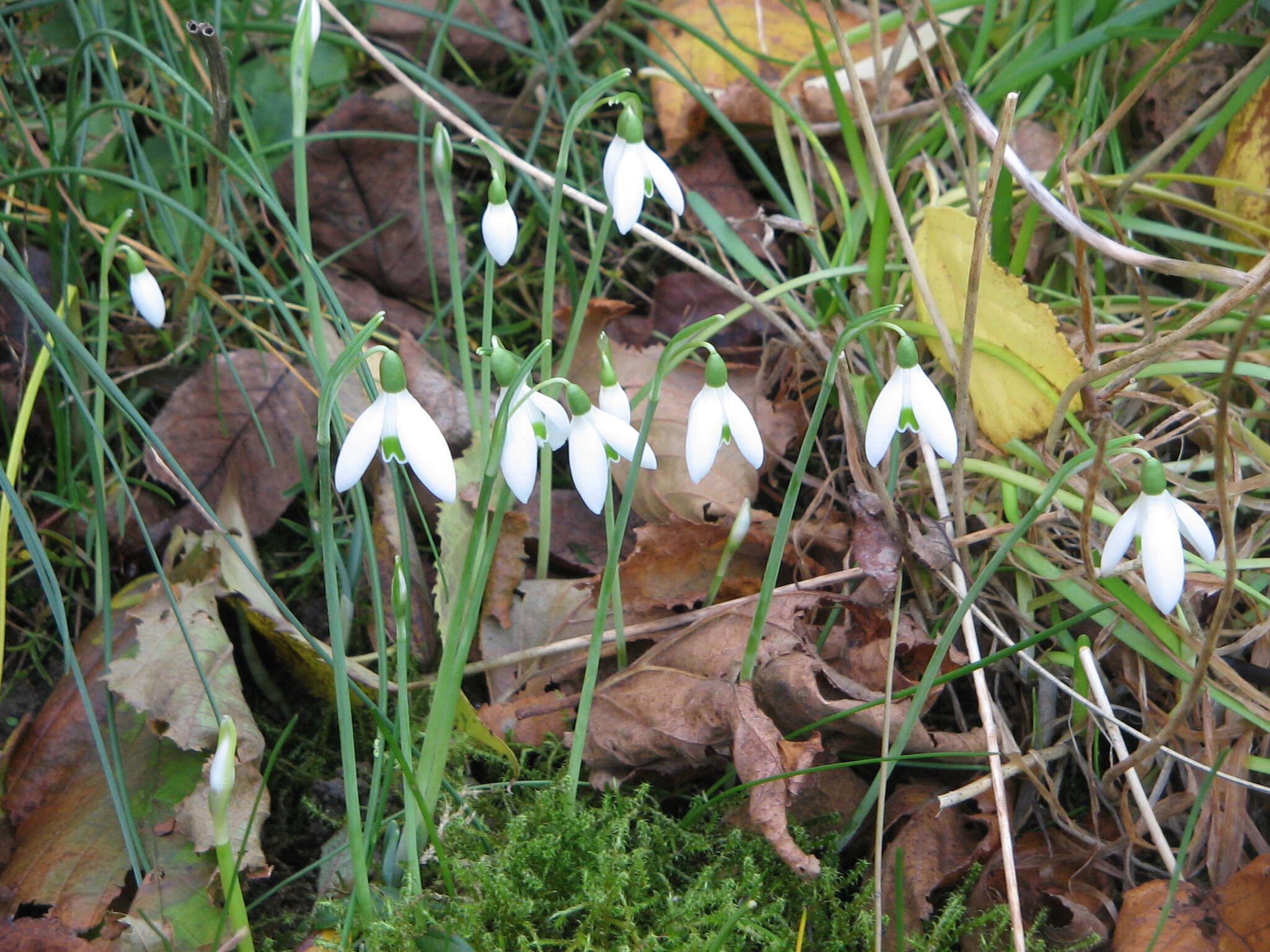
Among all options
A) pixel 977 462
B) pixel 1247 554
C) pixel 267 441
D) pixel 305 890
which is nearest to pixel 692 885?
pixel 305 890

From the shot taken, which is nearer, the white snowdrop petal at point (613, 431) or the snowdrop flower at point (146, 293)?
the white snowdrop petal at point (613, 431)

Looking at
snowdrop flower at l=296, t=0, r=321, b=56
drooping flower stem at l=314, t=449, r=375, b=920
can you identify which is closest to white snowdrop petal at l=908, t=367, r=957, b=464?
drooping flower stem at l=314, t=449, r=375, b=920

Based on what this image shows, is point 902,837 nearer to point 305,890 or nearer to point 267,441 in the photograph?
point 305,890

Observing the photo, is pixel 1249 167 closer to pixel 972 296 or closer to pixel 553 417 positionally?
pixel 972 296

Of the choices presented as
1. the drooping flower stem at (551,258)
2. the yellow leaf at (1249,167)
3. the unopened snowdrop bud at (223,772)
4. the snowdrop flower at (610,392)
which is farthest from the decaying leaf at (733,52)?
the unopened snowdrop bud at (223,772)

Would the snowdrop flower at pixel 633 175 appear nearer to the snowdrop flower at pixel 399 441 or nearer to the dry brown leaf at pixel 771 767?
the snowdrop flower at pixel 399 441

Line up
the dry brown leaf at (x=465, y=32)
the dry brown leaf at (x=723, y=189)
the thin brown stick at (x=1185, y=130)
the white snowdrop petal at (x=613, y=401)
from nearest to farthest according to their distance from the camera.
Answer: the white snowdrop petal at (x=613, y=401) → the thin brown stick at (x=1185, y=130) → the dry brown leaf at (x=723, y=189) → the dry brown leaf at (x=465, y=32)
